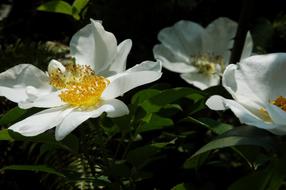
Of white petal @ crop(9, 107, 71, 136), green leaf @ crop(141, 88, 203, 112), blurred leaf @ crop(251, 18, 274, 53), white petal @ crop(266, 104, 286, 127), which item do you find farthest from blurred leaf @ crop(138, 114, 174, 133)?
blurred leaf @ crop(251, 18, 274, 53)

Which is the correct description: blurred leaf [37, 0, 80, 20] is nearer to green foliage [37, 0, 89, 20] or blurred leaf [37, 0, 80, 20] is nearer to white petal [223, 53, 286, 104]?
green foliage [37, 0, 89, 20]

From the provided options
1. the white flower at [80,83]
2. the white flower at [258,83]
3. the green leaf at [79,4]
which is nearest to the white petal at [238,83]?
the white flower at [258,83]

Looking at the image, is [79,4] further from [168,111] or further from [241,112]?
[241,112]

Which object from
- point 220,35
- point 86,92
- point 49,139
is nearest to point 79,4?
point 86,92

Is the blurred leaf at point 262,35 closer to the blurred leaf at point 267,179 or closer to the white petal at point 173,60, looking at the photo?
the white petal at point 173,60

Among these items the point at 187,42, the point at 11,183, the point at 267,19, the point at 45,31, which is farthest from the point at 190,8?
the point at 11,183
